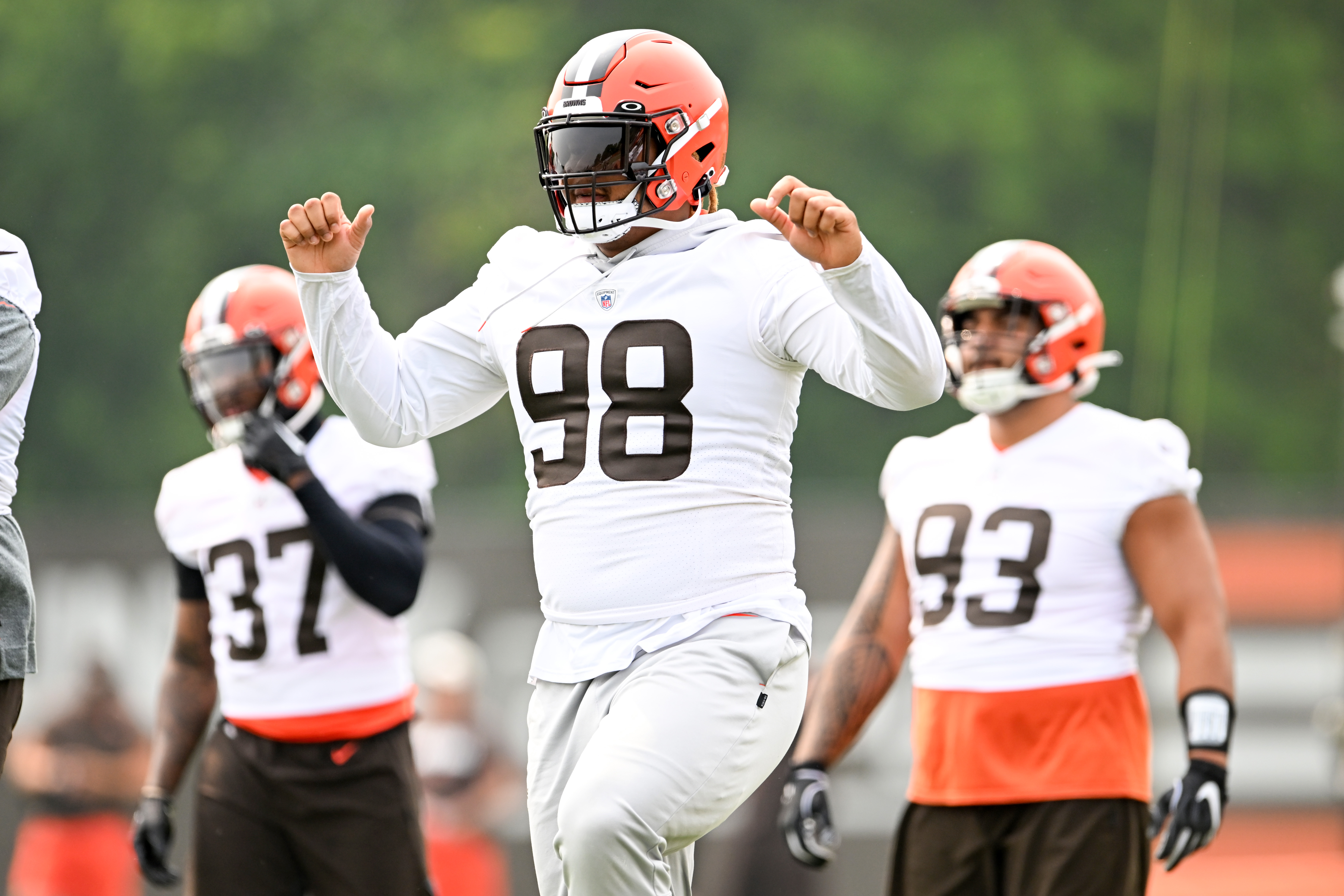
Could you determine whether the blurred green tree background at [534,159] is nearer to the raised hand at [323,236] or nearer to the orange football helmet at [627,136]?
the orange football helmet at [627,136]

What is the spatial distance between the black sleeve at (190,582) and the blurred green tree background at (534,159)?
12981mm

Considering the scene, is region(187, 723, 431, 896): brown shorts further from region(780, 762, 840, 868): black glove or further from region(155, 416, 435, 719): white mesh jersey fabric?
region(780, 762, 840, 868): black glove

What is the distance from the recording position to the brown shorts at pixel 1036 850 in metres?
4.40

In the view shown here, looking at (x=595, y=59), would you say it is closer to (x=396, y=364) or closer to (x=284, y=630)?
(x=396, y=364)

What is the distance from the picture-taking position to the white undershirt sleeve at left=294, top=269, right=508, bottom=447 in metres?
3.80

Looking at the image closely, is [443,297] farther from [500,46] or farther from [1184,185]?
[1184,185]

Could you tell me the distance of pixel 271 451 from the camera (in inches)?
192

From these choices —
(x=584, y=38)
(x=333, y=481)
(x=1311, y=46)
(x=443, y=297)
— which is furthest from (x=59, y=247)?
(x=333, y=481)

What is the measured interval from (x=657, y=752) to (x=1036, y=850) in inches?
56.1

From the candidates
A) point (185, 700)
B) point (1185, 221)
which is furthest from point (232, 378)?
point (1185, 221)

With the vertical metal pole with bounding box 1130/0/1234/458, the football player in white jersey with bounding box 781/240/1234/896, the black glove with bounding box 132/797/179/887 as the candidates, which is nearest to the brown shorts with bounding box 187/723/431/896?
the black glove with bounding box 132/797/179/887

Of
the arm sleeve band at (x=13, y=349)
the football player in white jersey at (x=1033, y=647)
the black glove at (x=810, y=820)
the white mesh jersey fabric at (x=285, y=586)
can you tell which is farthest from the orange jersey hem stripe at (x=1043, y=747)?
the arm sleeve band at (x=13, y=349)

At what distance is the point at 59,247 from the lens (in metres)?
19.1

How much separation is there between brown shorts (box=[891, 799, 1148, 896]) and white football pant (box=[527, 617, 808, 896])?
3.14 ft
